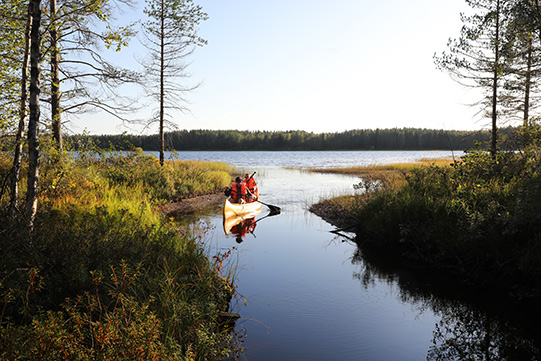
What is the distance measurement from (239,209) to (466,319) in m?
11.4

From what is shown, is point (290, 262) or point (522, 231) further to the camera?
point (290, 262)

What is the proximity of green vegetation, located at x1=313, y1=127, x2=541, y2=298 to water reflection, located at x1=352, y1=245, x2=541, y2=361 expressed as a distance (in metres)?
0.58

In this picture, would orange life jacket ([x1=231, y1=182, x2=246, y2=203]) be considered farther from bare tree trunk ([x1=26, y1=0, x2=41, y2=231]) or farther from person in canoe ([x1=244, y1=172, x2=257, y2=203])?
bare tree trunk ([x1=26, y1=0, x2=41, y2=231])

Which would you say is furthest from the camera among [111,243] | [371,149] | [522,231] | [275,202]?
[371,149]

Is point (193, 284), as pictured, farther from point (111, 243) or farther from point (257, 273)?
point (257, 273)

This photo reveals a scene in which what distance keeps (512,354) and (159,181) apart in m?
17.9

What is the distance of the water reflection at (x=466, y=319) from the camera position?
20.1 feet

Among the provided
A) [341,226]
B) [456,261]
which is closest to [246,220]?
[341,226]

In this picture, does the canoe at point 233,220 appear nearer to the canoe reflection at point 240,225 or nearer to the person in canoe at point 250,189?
the canoe reflection at point 240,225

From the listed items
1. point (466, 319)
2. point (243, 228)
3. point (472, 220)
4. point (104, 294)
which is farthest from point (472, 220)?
point (243, 228)

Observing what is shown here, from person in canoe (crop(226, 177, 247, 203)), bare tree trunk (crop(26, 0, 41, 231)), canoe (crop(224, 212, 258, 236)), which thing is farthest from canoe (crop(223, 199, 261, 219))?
bare tree trunk (crop(26, 0, 41, 231))

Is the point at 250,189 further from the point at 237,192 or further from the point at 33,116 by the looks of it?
the point at 33,116

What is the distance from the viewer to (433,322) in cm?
735

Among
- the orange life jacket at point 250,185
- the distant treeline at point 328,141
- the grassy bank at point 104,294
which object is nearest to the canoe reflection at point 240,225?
the orange life jacket at point 250,185
